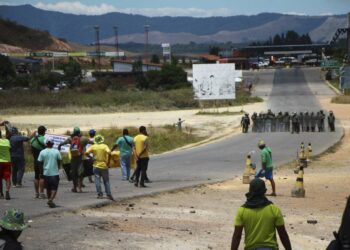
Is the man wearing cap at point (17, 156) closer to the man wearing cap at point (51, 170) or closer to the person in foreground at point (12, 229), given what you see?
the man wearing cap at point (51, 170)

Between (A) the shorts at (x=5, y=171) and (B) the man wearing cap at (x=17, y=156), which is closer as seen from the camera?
(A) the shorts at (x=5, y=171)

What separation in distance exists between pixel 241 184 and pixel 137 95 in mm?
67842

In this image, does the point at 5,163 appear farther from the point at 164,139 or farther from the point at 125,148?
the point at 164,139

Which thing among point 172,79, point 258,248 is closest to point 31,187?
point 258,248

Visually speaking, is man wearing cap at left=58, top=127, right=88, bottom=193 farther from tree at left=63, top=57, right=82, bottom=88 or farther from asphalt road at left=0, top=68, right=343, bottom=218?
tree at left=63, top=57, right=82, bottom=88

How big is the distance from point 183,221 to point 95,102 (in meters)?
68.8

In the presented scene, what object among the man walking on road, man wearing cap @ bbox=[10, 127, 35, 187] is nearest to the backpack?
man wearing cap @ bbox=[10, 127, 35, 187]

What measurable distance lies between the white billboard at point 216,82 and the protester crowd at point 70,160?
41658mm

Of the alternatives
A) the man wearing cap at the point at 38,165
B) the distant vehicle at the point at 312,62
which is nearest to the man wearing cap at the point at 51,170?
the man wearing cap at the point at 38,165

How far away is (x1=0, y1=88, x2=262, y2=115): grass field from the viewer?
247 feet

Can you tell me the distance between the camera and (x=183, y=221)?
550 inches

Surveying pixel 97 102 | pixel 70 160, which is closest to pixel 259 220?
pixel 70 160

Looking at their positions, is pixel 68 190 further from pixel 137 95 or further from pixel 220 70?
pixel 137 95

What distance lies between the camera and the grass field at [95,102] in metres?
75.2
